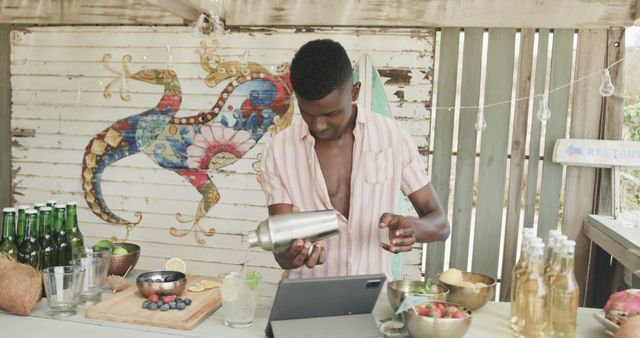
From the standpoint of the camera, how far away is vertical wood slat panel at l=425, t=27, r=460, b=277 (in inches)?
150

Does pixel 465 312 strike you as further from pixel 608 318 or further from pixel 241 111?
pixel 241 111

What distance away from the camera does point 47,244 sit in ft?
7.58

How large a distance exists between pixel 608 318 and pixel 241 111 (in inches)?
117

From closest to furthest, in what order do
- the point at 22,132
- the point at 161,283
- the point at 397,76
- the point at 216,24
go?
1. the point at 161,283
2. the point at 397,76
3. the point at 216,24
4. the point at 22,132

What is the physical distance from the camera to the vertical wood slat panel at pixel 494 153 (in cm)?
373

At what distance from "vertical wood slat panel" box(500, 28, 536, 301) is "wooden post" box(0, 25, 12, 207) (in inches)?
162

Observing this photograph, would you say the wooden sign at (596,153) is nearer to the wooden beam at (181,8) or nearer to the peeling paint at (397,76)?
the peeling paint at (397,76)

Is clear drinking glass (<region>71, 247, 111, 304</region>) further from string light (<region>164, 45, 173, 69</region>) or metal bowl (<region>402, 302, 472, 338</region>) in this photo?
string light (<region>164, 45, 173, 69</region>)

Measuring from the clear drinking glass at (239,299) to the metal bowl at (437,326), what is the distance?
0.54m

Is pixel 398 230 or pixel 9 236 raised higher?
pixel 398 230

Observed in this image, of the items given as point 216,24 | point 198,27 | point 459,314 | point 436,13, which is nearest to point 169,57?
point 198,27

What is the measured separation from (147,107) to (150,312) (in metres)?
2.71

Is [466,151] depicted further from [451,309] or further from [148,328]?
[148,328]

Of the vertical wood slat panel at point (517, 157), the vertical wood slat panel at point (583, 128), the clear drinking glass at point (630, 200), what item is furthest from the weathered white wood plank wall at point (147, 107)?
the clear drinking glass at point (630, 200)
